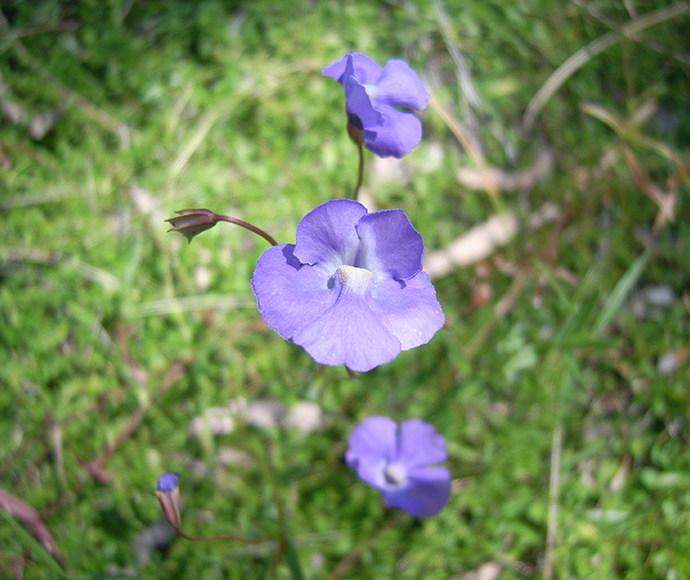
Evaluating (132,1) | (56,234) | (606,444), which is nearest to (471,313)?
(606,444)

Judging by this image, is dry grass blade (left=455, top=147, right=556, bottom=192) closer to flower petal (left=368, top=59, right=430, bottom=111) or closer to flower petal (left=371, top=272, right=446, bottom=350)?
flower petal (left=368, top=59, right=430, bottom=111)

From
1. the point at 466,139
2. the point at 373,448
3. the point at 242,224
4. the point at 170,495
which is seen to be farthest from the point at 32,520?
the point at 466,139

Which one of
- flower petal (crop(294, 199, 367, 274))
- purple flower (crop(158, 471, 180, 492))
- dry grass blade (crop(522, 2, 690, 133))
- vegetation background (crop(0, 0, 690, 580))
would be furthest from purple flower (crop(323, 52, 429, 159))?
dry grass blade (crop(522, 2, 690, 133))

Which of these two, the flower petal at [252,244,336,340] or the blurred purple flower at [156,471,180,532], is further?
the blurred purple flower at [156,471,180,532]

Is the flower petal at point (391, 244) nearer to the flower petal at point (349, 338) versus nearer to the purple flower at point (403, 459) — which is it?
the flower petal at point (349, 338)

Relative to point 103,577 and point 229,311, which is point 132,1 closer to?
point 229,311
